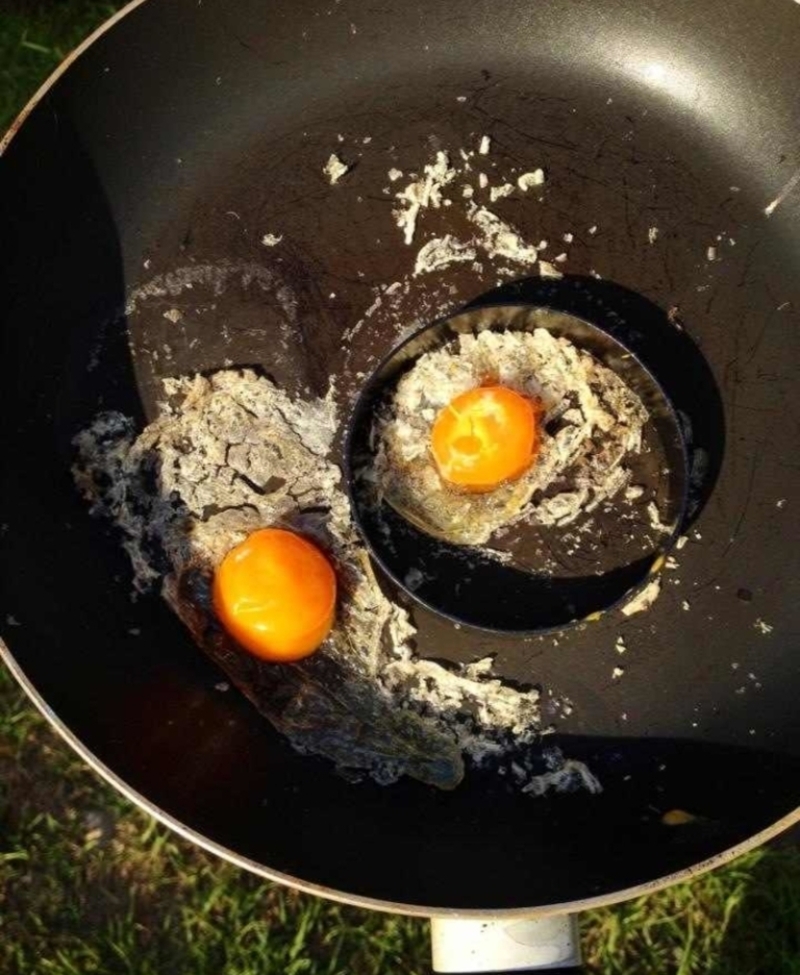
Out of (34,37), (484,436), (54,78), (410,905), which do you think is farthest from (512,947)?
(34,37)

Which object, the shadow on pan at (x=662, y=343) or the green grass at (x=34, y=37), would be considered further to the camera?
the green grass at (x=34, y=37)

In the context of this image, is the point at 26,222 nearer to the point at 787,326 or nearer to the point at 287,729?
the point at 287,729

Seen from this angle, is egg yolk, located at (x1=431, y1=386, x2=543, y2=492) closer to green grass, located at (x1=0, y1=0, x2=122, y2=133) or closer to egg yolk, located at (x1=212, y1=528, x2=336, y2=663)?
egg yolk, located at (x1=212, y1=528, x2=336, y2=663)

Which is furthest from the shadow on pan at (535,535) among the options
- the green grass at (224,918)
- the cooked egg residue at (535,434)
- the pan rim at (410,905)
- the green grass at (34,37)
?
the green grass at (34,37)

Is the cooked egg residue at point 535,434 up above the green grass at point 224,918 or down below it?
above

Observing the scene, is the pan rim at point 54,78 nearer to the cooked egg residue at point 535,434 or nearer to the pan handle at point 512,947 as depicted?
the cooked egg residue at point 535,434

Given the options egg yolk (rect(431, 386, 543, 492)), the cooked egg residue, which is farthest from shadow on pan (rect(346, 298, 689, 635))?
egg yolk (rect(431, 386, 543, 492))

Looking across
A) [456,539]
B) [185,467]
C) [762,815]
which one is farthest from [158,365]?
[762,815]
